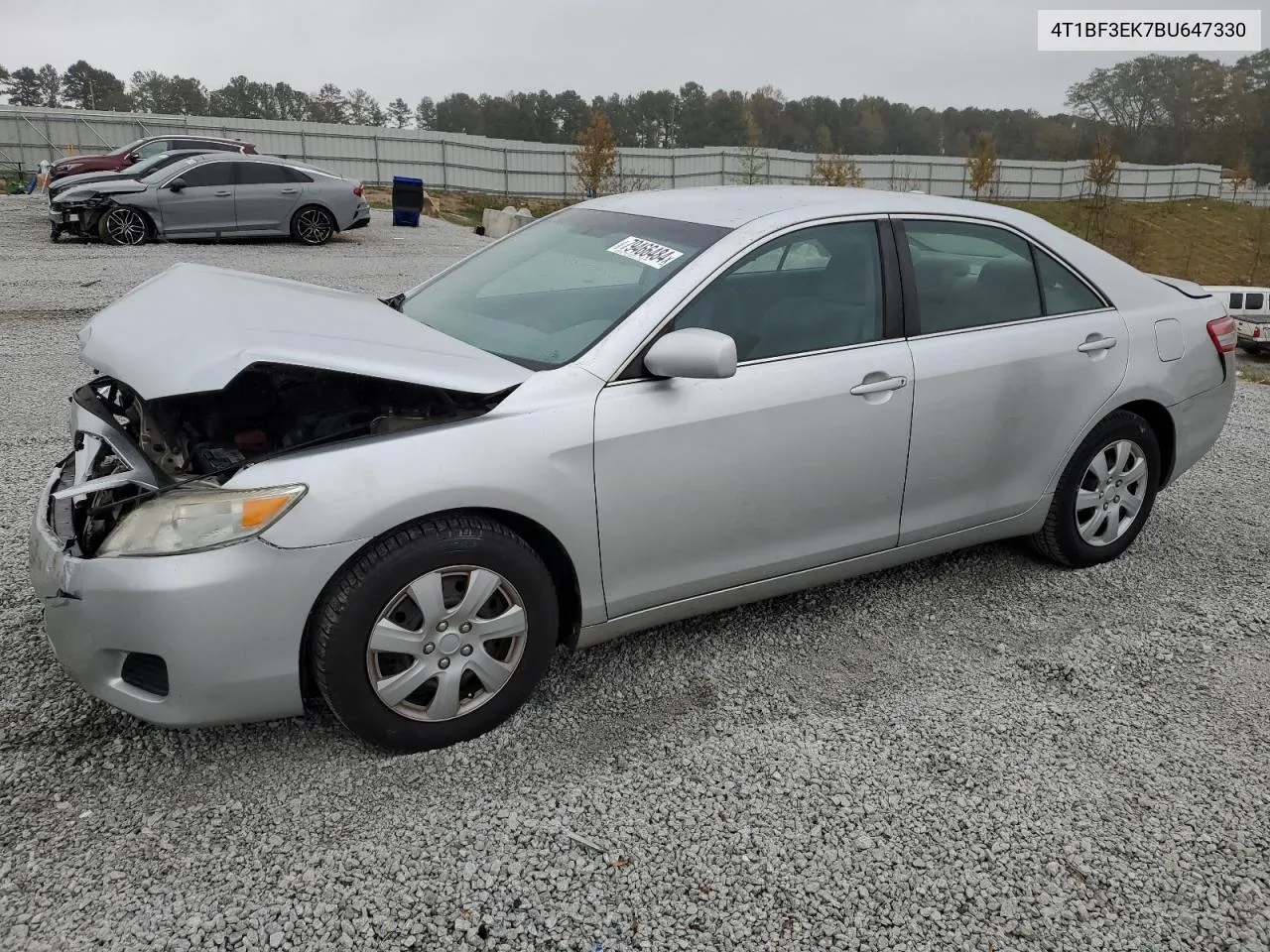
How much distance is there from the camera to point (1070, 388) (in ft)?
12.5

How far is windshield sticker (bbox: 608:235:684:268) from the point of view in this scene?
326 centimetres

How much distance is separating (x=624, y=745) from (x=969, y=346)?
190 centimetres

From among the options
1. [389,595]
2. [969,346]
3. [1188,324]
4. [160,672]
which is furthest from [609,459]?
[1188,324]

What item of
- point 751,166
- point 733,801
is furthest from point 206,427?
point 751,166

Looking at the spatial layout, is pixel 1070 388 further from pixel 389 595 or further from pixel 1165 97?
pixel 1165 97

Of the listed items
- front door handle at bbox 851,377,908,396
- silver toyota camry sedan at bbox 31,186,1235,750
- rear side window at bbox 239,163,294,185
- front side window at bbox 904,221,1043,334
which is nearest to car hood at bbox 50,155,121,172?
rear side window at bbox 239,163,294,185

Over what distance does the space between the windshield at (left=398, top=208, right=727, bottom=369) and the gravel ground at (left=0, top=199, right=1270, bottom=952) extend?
3.70ft

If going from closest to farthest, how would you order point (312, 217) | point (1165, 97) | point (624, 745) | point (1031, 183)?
point (624, 745), point (312, 217), point (1031, 183), point (1165, 97)

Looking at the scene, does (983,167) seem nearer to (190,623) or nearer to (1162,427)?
(1162,427)

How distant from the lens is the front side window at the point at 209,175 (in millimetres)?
15516

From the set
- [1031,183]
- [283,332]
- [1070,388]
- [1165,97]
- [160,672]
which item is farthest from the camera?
[1165,97]

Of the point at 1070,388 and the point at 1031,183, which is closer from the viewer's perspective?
the point at 1070,388

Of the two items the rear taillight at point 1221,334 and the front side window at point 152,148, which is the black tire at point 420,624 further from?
the front side window at point 152,148

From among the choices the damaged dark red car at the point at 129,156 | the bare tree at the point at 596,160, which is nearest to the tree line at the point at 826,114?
the bare tree at the point at 596,160
